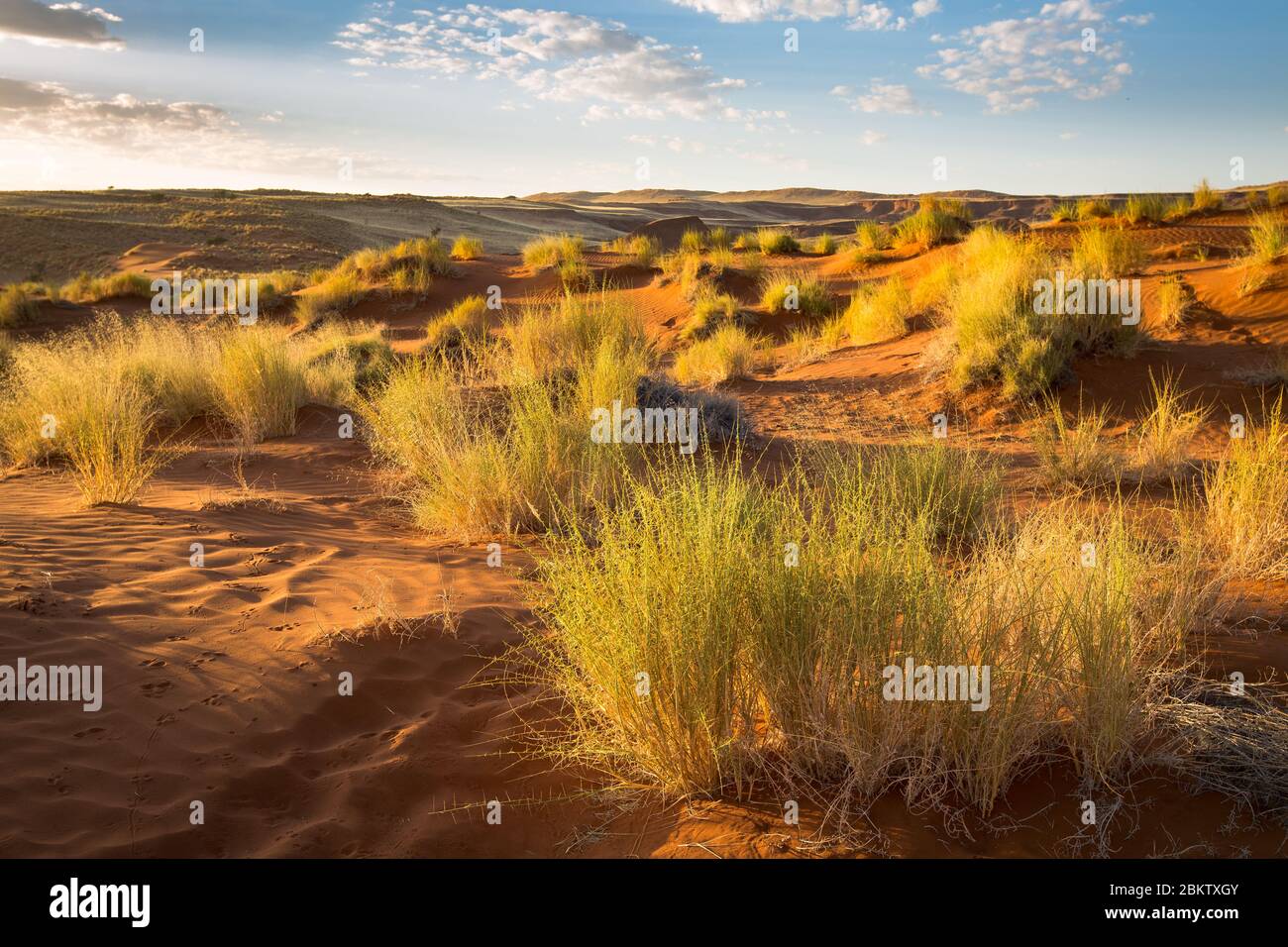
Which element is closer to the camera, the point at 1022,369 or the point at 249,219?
the point at 1022,369

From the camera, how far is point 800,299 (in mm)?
16641

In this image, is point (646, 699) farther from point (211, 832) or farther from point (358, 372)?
point (358, 372)

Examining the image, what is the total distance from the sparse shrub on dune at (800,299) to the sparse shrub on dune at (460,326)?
5.77 meters

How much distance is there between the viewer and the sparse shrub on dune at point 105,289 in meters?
22.7

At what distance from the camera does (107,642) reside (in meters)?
3.85

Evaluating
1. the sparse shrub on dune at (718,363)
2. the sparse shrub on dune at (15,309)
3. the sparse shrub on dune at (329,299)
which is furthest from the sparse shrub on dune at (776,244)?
the sparse shrub on dune at (15,309)

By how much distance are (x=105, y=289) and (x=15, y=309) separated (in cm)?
423

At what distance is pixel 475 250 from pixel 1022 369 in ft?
67.6

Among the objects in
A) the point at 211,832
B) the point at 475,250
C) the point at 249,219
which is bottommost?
the point at 211,832

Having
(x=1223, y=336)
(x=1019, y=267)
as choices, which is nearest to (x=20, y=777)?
(x=1019, y=267)

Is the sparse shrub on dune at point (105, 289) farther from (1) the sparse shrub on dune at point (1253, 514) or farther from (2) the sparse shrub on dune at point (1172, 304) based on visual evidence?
(1) the sparse shrub on dune at point (1253, 514)
